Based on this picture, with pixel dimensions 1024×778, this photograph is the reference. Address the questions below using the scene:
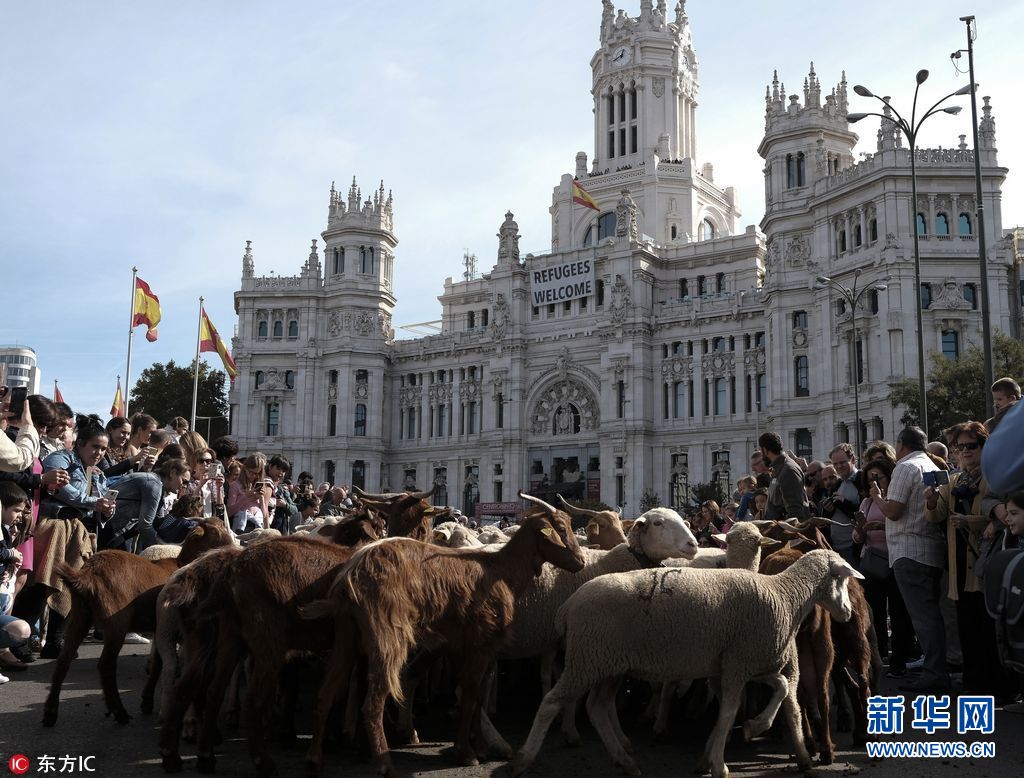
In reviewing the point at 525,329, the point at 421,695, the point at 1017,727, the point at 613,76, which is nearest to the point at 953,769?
the point at 1017,727

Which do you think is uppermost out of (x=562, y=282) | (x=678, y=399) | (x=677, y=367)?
(x=562, y=282)

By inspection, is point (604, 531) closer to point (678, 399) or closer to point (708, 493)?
point (708, 493)

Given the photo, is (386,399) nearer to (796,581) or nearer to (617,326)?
(617,326)

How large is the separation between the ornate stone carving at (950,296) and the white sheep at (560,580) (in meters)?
43.5

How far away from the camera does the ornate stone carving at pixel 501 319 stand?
68.4 metres

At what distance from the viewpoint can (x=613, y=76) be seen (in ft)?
253

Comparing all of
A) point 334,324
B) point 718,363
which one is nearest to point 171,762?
point 718,363

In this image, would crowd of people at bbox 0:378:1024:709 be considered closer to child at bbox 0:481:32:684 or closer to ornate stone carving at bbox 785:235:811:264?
child at bbox 0:481:32:684

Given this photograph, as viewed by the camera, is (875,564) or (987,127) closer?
(875,564)

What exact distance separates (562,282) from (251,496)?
54918 mm

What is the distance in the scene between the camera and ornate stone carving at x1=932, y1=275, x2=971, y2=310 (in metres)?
46.2

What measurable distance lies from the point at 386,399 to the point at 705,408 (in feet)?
88.1

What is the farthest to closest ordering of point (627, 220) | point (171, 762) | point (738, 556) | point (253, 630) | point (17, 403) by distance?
point (627, 220) < point (17, 403) < point (738, 556) < point (253, 630) < point (171, 762)

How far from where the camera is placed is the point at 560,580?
27.6 ft
